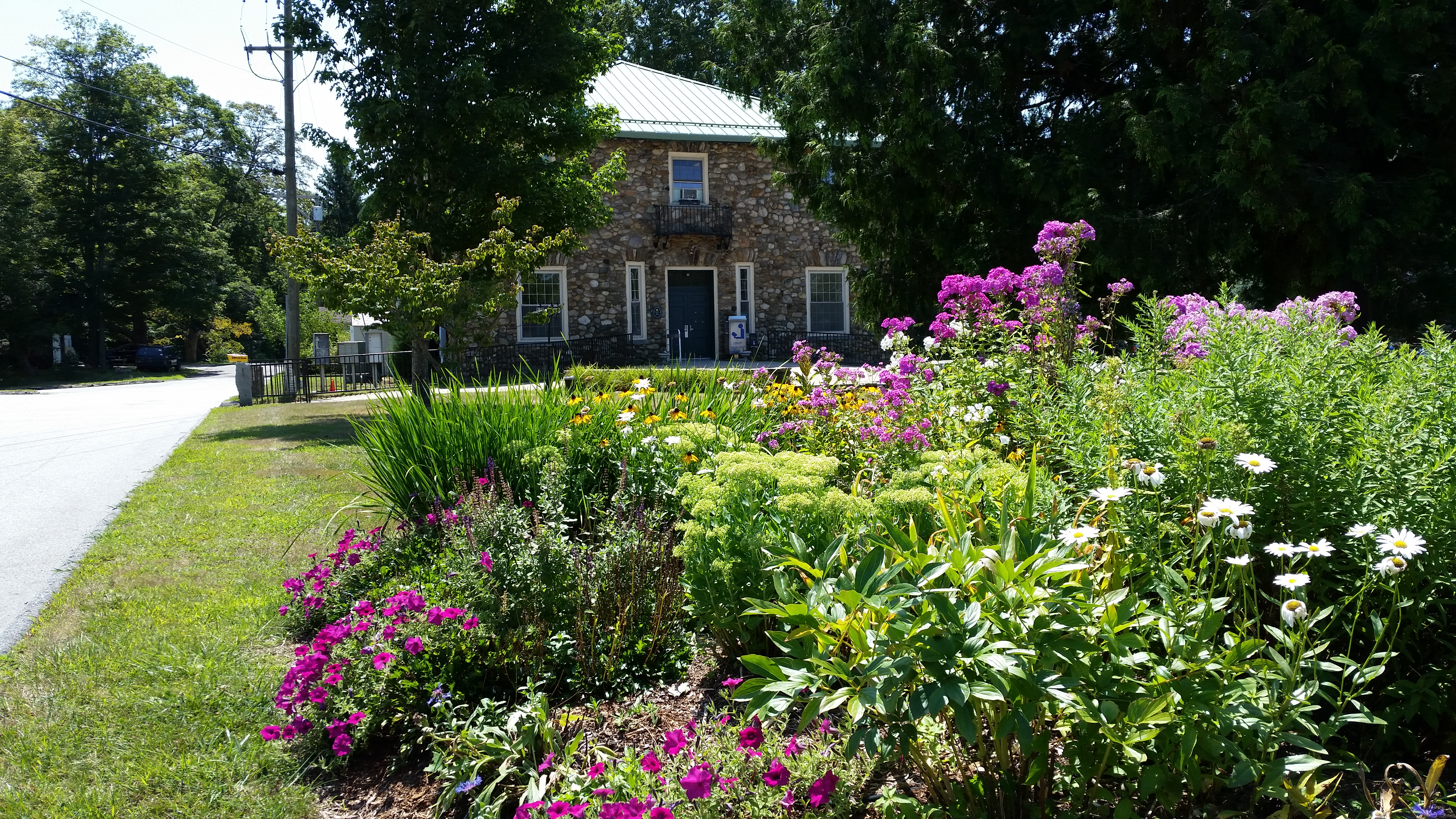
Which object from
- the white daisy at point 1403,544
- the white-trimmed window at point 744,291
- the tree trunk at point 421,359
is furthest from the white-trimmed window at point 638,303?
the white daisy at point 1403,544

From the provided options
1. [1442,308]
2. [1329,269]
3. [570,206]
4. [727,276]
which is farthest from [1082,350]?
[727,276]

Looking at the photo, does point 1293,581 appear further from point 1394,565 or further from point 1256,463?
point 1256,463

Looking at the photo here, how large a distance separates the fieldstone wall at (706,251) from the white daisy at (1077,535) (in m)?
19.8

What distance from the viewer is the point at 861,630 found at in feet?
6.41

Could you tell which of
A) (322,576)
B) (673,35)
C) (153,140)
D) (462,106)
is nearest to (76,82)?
(153,140)

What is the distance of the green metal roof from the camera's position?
22.0m

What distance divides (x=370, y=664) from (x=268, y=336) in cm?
4397

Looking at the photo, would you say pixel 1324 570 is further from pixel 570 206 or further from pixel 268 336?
pixel 268 336

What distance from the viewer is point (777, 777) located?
2023 mm

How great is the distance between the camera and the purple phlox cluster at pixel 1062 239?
225 inches

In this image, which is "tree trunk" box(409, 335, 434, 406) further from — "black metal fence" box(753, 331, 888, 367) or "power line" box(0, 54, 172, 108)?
"power line" box(0, 54, 172, 108)

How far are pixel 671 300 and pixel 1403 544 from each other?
2182 centimetres

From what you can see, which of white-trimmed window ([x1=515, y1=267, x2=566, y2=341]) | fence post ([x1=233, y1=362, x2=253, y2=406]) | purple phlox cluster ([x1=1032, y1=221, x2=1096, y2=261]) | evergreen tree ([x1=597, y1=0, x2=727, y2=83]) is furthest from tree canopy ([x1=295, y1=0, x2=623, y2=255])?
evergreen tree ([x1=597, y1=0, x2=727, y2=83])

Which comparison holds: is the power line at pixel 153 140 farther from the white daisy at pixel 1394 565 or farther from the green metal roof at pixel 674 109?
the white daisy at pixel 1394 565
